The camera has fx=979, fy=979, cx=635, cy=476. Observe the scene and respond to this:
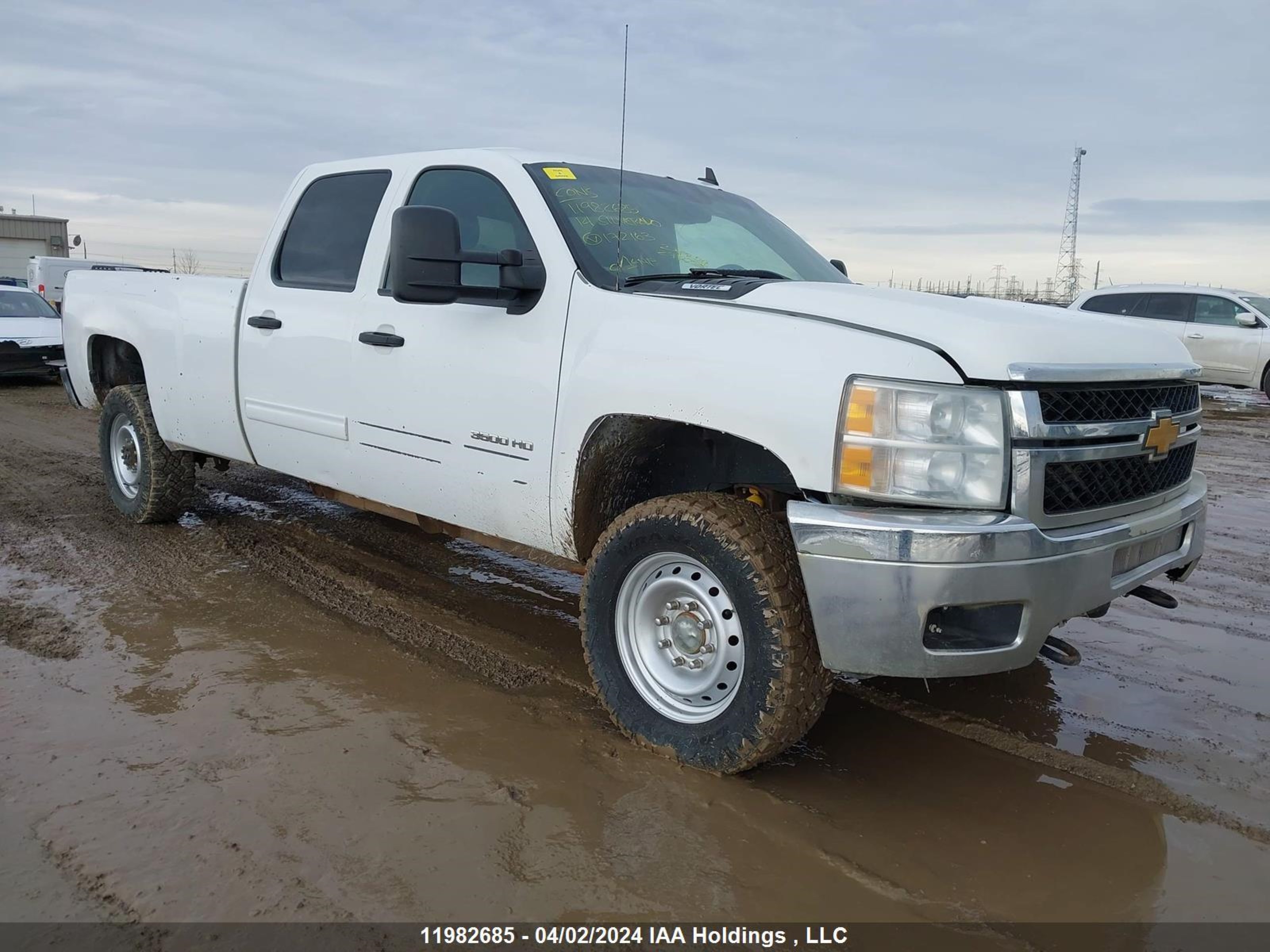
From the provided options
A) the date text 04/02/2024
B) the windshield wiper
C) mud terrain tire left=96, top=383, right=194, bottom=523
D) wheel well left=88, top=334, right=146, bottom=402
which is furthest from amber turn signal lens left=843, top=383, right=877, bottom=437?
wheel well left=88, top=334, right=146, bottom=402

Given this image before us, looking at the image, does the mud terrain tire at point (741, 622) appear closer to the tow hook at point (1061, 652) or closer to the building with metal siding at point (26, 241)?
the tow hook at point (1061, 652)

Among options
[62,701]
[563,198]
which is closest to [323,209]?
[563,198]

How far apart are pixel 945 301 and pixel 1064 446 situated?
2.14 ft

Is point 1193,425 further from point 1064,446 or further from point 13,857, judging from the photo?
point 13,857

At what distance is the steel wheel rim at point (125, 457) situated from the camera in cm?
593

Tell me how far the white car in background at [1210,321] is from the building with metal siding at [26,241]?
52.2 meters

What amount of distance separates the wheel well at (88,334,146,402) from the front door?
290 cm

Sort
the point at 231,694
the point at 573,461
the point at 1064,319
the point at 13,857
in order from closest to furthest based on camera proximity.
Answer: the point at 13,857 < the point at 1064,319 < the point at 573,461 < the point at 231,694

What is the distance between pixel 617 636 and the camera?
128 inches

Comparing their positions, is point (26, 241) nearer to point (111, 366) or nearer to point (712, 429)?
point (111, 366)

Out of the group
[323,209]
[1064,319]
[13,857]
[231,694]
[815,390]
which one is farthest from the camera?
[323,209]

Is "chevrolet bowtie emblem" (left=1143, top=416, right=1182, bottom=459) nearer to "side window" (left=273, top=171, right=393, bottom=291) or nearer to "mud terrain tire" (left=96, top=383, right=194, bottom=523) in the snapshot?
"side window" (left=273, top=171, right=393, bottom=291)

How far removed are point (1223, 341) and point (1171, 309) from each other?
88 centimetres

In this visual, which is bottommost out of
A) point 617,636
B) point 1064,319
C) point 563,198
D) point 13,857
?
point 13,857
